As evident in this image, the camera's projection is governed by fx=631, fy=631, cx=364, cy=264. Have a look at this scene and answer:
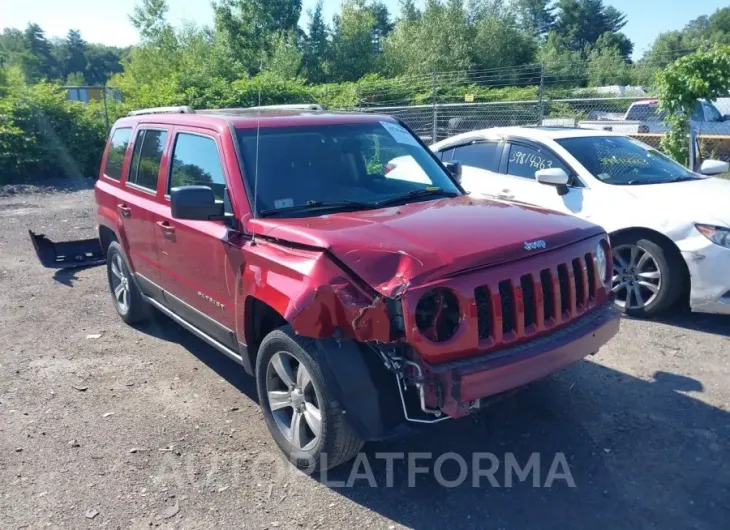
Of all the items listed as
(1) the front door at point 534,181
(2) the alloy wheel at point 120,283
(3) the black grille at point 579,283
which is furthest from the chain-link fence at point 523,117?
(3) the black grille at point 579,283

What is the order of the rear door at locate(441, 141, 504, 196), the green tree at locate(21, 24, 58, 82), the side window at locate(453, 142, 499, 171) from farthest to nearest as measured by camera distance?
the green tree at locate(21, 24, 58, 82) < the side window at locate(453, 142, 499, 171) < the rear door at locate(441, 141, 504, 196)

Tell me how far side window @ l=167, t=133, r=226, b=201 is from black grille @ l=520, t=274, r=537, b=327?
1938 millimetres

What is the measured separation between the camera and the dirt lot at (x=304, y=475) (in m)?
3.17

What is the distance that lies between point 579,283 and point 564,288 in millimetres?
158

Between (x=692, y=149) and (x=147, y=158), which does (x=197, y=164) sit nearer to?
(x=147, y=158)

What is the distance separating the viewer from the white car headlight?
16.8 ft

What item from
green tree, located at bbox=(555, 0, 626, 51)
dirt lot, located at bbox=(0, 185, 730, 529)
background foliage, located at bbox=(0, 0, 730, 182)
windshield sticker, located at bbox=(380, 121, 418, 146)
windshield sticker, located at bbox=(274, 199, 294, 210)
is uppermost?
green tree, located at bbox=(555, 0, 626, 51)

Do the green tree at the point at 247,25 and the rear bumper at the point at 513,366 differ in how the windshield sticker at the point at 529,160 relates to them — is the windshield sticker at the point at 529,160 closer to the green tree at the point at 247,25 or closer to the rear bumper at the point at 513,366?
the rear bumper at the point at 513,366

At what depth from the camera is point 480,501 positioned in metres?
3.23

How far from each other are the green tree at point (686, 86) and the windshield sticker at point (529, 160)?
165 inches

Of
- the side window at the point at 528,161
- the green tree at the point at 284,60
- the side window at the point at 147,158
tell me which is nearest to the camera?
the side window at the point at 147,158

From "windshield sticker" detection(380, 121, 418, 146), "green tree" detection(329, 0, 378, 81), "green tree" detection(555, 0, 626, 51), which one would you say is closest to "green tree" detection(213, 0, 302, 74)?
"green tree" detection(329, 0, 378, 81)

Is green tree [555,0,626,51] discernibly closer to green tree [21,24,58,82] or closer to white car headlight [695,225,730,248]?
green tree [21,24,58,82]

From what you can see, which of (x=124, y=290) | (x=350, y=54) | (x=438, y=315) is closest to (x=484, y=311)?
(x=438, y=315)
